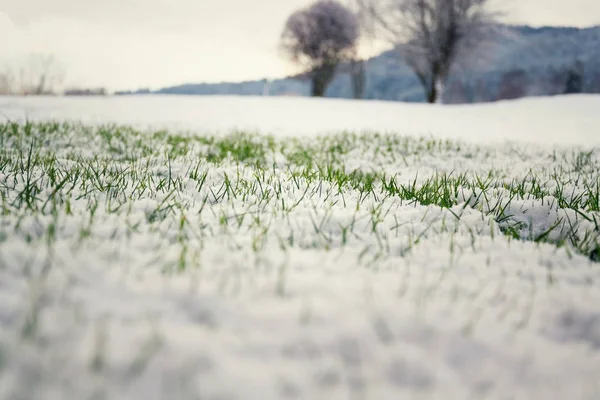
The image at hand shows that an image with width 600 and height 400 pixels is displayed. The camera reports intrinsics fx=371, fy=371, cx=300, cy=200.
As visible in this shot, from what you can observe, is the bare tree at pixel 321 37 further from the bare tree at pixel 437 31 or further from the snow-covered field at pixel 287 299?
the snow-covered field at pixel 287 299

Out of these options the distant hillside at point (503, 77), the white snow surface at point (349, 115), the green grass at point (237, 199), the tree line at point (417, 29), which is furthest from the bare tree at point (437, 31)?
the distant hillside at point (503, 77)

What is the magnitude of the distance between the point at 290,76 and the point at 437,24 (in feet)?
43.6

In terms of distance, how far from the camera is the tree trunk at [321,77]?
3241 centimetres

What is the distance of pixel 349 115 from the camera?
536 inches

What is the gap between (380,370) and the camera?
75 cm

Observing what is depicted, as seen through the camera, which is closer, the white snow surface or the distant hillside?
the white snow surface

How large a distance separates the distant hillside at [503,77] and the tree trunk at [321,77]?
37206 millimetres

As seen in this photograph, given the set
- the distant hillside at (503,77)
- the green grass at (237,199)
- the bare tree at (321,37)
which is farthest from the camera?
the distant hillside at (503,77)

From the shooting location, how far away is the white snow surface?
9797 millimetres

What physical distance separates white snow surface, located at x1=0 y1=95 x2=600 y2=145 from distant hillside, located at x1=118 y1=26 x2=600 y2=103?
54.7m

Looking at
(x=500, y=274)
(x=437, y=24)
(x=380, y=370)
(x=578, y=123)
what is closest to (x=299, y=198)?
(x=500, y=274)

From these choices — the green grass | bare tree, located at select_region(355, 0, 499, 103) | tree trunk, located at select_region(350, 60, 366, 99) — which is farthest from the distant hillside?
the green grass

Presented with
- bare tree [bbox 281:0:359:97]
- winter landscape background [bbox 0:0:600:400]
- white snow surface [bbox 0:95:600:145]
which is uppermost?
bare tree [bbox 281:0:359:97]

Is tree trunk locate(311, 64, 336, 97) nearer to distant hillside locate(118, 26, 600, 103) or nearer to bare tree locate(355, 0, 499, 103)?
bare tree locate(355, 0, 499, 103)
